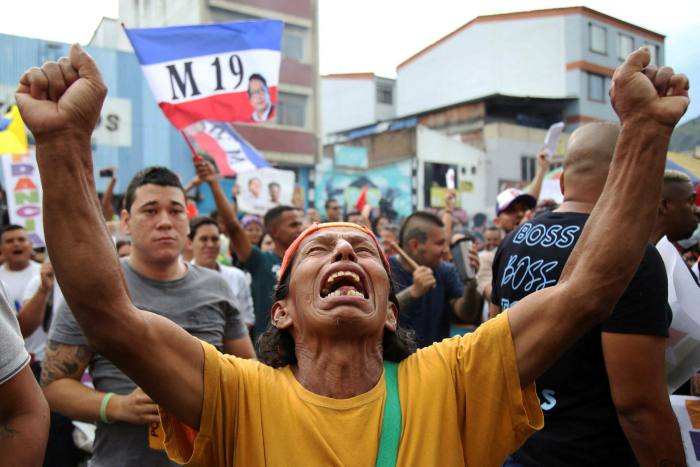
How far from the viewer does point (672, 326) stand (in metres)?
2.79

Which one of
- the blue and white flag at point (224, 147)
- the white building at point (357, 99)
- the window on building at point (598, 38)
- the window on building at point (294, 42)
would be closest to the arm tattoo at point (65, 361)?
the blue and white flag at point (224, 147)

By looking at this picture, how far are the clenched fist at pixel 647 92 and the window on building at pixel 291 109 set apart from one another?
968 inches

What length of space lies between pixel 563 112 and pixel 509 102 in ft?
13.5

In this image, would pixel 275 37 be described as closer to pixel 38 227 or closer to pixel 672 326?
pixel 38 227

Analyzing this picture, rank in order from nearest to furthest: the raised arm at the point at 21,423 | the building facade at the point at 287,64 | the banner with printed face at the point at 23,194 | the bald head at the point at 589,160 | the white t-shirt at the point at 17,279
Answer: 1. the raised arm at the point at 21,423
2. the bald head at the point at 589,160
3. the white t-shirt at the point at 17,279
4. the banner with printed face at the point at 23,194
5. the building facade at the point at 287,64

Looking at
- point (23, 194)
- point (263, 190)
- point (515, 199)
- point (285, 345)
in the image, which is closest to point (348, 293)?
point (285, 345)

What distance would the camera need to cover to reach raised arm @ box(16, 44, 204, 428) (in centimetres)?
156

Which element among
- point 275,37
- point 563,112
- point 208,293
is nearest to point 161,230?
point 208,293

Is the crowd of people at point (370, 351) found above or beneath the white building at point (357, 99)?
beneath

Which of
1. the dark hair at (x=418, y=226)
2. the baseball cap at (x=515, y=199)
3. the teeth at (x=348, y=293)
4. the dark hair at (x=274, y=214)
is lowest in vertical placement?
the teeth at (x=348, y=293)

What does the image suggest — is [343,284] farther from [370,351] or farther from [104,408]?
[104,408]

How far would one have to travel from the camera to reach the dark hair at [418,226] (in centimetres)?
504

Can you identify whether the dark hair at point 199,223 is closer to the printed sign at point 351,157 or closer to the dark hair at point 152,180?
the dark hair at point 152,180

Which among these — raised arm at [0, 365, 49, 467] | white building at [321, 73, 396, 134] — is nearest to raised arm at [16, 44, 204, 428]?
raised arm at [0, 365, 49, 467]
